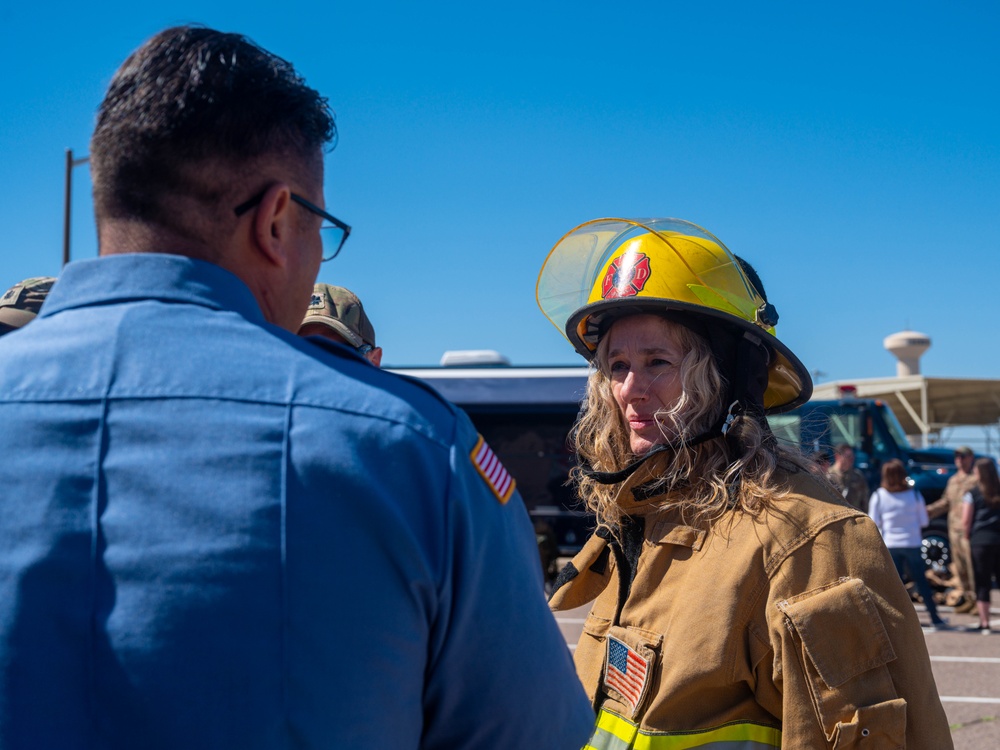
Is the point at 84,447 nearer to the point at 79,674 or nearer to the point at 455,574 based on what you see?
the point at 79,674

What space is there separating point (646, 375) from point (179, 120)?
1578 millimetres

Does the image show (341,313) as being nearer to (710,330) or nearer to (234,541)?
(710,330)

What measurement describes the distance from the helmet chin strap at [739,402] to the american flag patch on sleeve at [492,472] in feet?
3.86

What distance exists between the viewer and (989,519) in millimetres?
10289

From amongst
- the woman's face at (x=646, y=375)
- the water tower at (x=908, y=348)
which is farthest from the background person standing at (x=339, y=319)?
the water tower at (x=908, y=348)

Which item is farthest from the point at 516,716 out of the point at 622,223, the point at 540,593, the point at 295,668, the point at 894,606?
Answer: the point at 622,223

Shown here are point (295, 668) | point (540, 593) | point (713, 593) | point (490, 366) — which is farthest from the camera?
point (490, 366)

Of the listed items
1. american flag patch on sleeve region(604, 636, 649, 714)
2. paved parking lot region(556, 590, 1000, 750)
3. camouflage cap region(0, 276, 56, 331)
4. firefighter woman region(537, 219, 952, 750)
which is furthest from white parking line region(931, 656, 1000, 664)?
camouflage cap region(0, 276, 56, 331)

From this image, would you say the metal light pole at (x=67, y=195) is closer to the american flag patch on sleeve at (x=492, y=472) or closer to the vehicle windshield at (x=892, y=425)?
the vehicle windshield at (x=892, y=425)

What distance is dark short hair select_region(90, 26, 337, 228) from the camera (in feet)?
4.04

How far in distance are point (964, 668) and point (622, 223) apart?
7.15m

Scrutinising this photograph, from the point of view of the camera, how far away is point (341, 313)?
3.47 m

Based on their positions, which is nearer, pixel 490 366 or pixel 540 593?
pixel 540 593

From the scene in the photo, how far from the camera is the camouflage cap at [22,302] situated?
10.7ft
